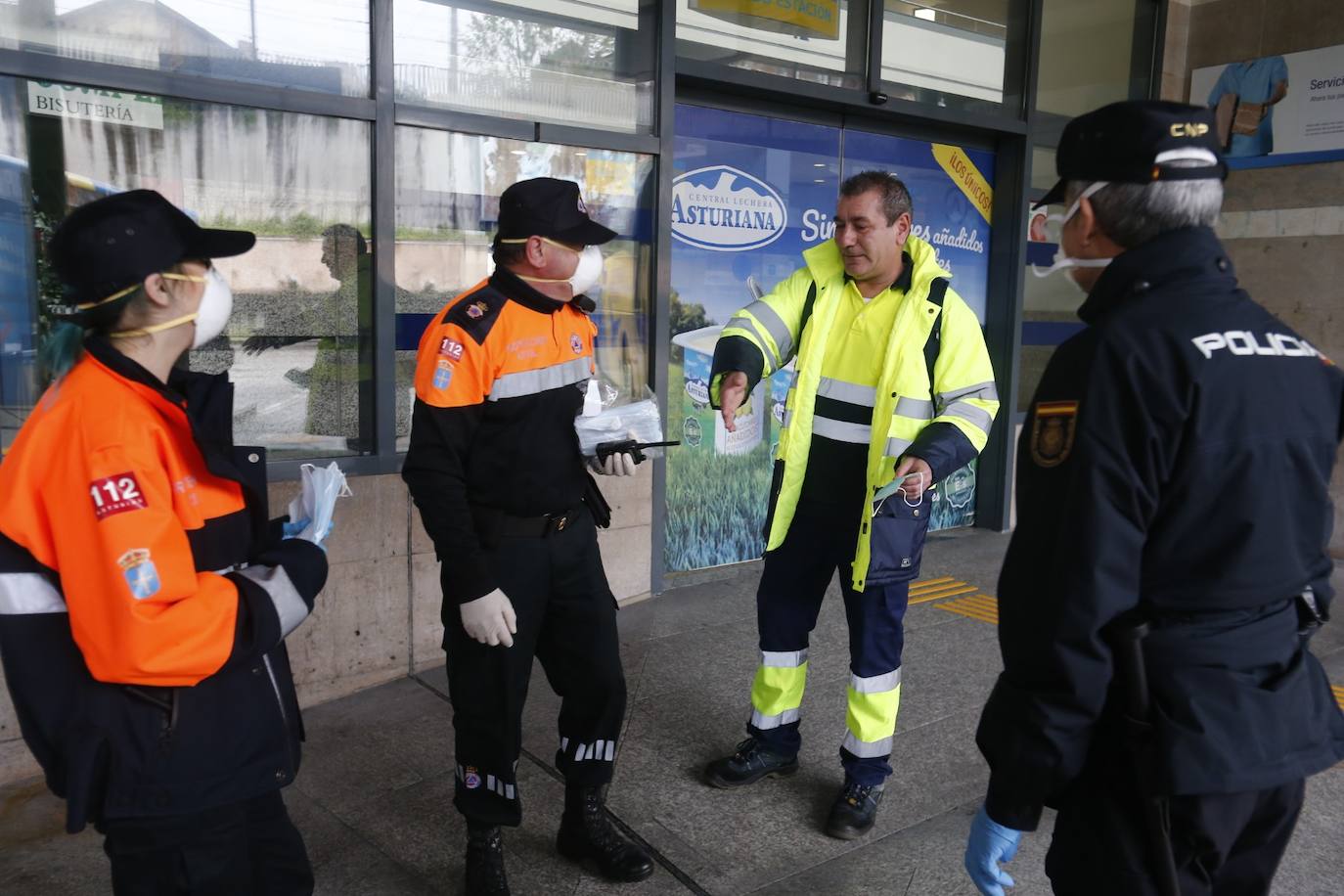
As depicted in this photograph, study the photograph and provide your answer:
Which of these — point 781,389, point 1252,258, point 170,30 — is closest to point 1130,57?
point 1252,258

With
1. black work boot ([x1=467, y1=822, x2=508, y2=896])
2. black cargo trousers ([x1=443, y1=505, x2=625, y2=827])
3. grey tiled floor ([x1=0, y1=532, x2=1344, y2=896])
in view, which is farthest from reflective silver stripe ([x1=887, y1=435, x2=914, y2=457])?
black work boot ([x1=467, y1=822, x2=508, y2=896])

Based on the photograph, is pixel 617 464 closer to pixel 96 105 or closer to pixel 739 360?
pixel 739 360

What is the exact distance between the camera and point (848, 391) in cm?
345

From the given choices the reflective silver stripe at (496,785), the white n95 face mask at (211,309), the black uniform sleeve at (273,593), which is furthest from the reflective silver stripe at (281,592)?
the reflective silver stripe at (496,785)

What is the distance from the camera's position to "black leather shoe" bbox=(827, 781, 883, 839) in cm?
335

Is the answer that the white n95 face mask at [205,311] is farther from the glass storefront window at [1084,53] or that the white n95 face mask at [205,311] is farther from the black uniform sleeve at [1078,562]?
the glass storefront window at [1084,53]

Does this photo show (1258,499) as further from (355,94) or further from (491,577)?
(355,94)

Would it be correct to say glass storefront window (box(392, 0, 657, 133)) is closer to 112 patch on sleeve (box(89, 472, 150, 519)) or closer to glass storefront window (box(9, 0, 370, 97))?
glass storefront window (box(9, 0, 370, 97))

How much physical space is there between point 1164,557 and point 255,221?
3550mm

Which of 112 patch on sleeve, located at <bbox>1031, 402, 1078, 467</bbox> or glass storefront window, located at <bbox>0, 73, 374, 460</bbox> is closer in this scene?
112 patch on sleeve, located at <bbox>1031, 402, 1078, 467</bbox>

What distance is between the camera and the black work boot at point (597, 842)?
307cm

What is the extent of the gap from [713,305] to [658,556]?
57.6 inches

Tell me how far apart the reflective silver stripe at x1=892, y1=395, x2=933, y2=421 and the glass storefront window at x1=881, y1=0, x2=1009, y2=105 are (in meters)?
3.81

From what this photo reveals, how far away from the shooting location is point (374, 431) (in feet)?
14.8
